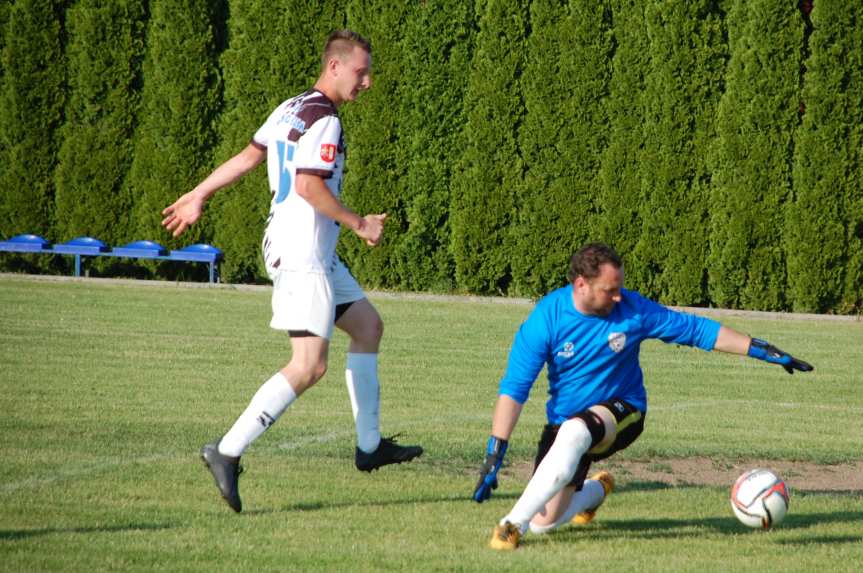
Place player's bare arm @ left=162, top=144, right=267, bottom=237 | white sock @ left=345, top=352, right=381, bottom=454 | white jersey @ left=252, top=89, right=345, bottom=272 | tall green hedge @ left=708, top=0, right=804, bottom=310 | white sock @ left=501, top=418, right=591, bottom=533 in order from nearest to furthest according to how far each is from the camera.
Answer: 1. white sock @ left=501, top=418, right=591, bottom=533
2. white jersey @ left=252, top=89, right=345, bottom=272
3. player's bare arm @ left=162, top=144, right=267, bottom=237
4. white sock @ left=345, top=352, right=381, bottom=454
5. tall green hedge @ left=708, top=0, right=804, bottom=310

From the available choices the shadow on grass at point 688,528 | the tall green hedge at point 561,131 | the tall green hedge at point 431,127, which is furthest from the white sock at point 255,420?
the tall green hedge at point 431,127

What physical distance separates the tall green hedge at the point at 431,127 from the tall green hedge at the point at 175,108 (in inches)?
143

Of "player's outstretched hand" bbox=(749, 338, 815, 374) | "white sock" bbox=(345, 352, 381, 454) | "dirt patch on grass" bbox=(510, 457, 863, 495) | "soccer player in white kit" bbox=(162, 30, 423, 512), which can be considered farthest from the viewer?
"dirt patch on grass" bbox=(510, 457, 863, 495)

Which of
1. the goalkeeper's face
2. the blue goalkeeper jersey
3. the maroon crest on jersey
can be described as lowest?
the blue goalkeeper jersey

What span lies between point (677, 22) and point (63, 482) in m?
15.4

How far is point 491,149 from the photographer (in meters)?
21.2

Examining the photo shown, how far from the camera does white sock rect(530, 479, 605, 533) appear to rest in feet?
Result: 20.4

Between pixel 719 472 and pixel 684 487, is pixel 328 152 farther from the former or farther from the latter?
pixel 719 472

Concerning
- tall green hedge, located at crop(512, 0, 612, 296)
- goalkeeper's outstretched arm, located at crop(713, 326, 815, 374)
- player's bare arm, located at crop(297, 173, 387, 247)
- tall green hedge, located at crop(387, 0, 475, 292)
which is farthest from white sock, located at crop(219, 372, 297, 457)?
tall green hedge, located at crop(387, 0, 475, 292)

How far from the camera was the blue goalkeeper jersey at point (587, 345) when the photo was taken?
595 cm

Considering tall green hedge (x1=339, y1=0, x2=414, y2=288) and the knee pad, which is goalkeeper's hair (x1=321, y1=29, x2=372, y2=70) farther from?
tall green hedge (x1=339, y1=0, x2=414, y2=288)

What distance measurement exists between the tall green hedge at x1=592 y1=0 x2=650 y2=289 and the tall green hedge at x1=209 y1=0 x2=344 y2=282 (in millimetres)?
4866

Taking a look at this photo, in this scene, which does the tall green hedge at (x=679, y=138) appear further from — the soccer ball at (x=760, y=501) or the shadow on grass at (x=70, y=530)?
the shadow on grass at (x=70, y=530)

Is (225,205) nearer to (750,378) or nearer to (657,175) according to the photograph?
(657,175)
